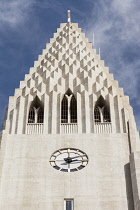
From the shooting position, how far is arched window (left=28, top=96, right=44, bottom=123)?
42406 millimetres

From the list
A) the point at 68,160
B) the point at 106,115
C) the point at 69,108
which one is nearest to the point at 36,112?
the point at 69,108

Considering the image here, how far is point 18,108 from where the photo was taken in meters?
42.6

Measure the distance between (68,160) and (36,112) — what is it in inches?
287

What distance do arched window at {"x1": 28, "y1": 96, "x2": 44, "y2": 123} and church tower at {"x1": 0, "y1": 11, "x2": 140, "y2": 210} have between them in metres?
0.09

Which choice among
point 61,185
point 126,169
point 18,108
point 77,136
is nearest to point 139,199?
point 126,169

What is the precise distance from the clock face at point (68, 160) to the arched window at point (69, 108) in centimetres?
407

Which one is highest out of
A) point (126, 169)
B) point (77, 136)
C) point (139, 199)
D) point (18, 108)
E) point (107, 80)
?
point (107, 80)

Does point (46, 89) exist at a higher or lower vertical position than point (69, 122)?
higher

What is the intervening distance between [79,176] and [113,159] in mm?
3351

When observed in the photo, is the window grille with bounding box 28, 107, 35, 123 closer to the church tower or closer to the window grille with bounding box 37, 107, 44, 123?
the church tower

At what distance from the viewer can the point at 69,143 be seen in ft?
127

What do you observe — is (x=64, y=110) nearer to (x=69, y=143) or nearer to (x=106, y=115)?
(x=106, y=115)

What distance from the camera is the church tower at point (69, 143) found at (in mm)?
34688

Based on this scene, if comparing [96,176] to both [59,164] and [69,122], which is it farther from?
[69,122]
